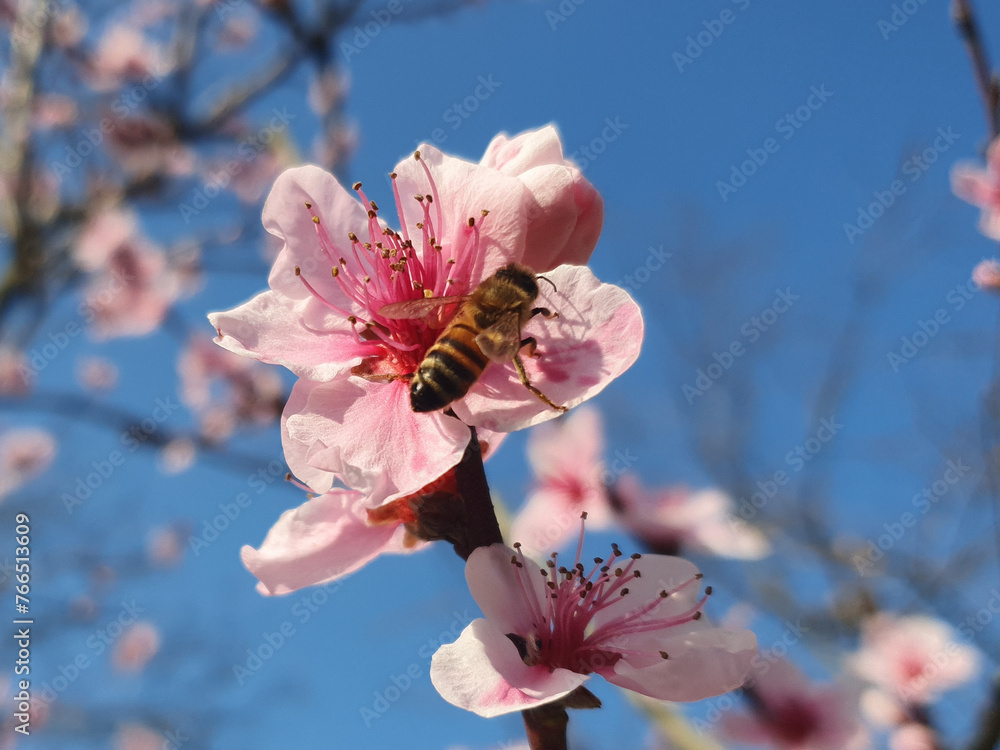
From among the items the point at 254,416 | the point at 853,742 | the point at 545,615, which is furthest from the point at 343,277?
the point at 254,416

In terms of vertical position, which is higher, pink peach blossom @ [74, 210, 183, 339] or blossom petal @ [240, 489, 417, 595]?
pink peach blossom @ [74, 210, 183, 339]

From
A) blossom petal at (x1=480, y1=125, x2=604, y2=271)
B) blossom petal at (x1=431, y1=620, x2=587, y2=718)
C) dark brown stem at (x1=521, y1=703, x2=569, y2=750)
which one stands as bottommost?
dark brown stem at (x1=521, y1=703, x2=569, y2=750)

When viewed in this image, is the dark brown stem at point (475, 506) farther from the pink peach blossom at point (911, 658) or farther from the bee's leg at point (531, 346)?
the pink peach blossom at point (911, 658)

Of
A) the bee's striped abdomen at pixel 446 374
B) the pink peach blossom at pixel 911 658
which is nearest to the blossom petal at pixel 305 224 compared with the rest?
the bee's striped abdomen at pixel 446 374

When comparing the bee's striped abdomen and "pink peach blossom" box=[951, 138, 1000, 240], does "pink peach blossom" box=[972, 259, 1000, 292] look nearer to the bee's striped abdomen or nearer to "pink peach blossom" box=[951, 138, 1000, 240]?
"pink peach blossom" box=[951, 138, 1000, 240]

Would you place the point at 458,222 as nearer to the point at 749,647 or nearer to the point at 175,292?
the point at 749,647

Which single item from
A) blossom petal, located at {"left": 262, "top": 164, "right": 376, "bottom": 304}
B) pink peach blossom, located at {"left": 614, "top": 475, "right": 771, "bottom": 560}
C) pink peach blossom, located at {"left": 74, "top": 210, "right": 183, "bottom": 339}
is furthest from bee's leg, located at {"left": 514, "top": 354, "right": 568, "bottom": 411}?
pink peach blossom, located at {"left": 74, "top": 210, "right": 183, "bottom": 339}

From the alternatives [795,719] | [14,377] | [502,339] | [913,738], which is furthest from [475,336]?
[14,377]

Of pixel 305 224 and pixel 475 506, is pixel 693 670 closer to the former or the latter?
pixel 475 506
